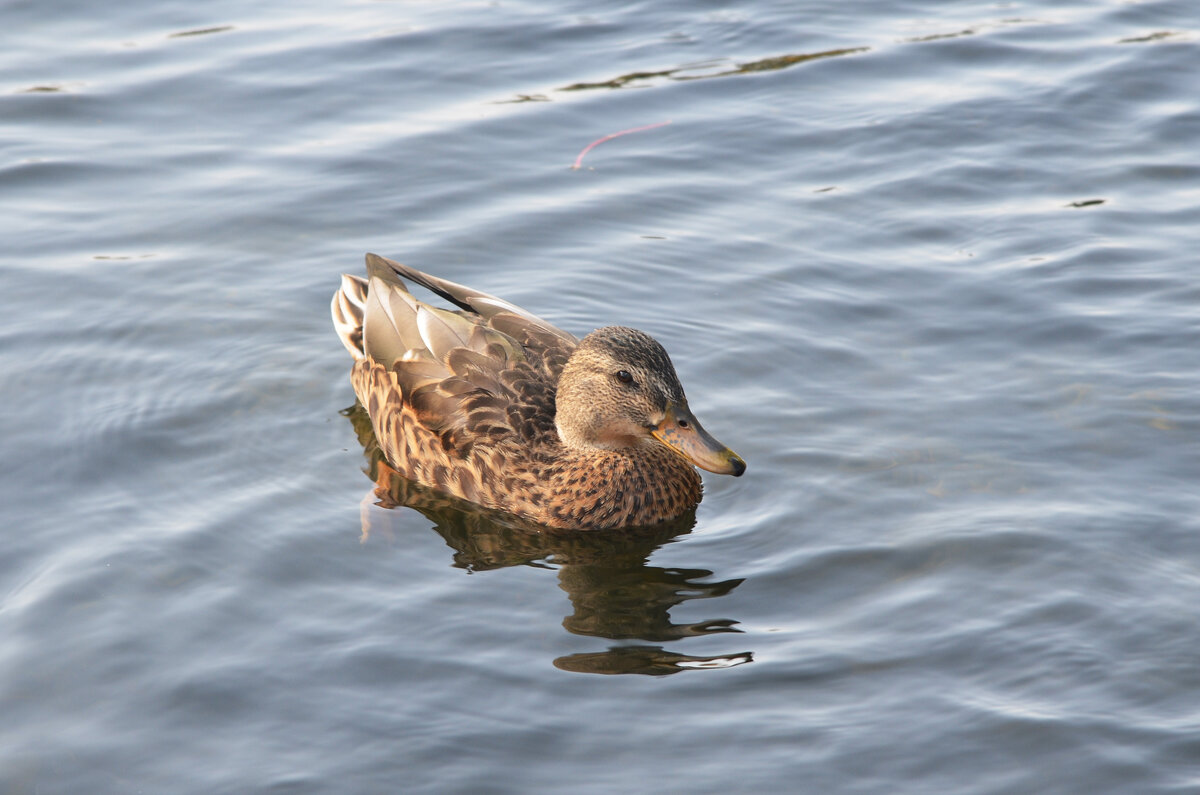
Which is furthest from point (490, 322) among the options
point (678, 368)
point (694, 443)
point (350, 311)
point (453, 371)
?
point (694, 443)

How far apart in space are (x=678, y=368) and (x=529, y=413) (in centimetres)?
129

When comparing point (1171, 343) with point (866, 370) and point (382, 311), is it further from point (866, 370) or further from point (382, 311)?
point (382, 311)

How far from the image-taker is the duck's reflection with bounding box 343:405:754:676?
19.6ft

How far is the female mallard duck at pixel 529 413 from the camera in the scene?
695 cm

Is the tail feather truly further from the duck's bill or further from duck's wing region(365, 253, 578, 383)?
the duck's bill

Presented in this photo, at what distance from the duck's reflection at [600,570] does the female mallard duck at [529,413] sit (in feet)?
0.30

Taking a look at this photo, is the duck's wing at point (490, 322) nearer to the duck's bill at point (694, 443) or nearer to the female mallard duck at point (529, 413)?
the female mallard duck at point (529, 413)

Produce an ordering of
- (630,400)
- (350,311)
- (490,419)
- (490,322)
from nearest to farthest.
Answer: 1. (630,400)
2. (490,419)
3. (490,322)
4. (350,311)

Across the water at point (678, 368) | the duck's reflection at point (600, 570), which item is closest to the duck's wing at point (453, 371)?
the duck's reflection at point (600, 570)

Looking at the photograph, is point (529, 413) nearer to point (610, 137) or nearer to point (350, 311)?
point (350, 311)

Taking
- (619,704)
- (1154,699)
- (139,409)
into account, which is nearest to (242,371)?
(139,409)

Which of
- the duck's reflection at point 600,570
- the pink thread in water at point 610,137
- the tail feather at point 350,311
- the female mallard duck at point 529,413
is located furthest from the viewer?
the pink thread in water at point 610,137

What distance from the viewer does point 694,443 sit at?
679 centimetres

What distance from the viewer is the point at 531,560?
6.85 meters
